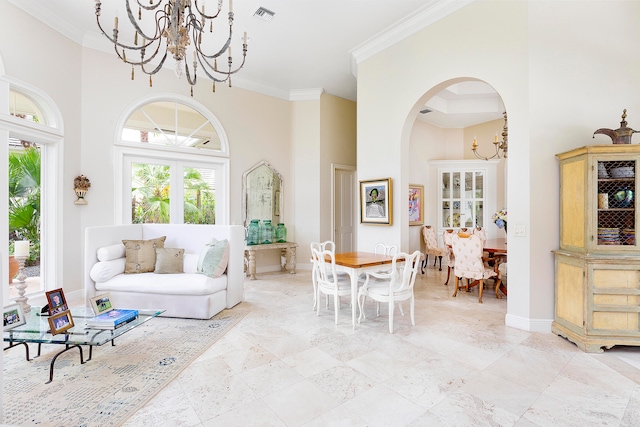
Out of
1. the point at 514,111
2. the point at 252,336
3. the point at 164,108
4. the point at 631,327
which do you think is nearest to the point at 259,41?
the point at 164,108

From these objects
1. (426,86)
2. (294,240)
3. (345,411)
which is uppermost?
(426,86)

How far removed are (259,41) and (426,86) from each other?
8.75 feet

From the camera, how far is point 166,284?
12.3ft

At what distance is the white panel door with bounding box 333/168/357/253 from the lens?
285 inches

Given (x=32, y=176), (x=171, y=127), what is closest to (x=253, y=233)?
(x=171, y=127)

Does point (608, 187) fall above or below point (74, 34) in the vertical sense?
below

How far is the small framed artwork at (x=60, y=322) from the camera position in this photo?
2.39 m

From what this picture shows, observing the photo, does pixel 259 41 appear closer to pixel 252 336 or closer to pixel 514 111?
pixel 514 111

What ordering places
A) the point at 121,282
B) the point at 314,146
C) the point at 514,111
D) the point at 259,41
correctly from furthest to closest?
the point at 314,146 < the point at 259,41 < the point at 121,282 < the point at 514,111

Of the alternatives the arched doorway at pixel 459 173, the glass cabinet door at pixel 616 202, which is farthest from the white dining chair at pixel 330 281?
the arched doorway at pixel 459 173

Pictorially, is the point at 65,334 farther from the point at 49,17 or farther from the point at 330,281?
the point at 49,17

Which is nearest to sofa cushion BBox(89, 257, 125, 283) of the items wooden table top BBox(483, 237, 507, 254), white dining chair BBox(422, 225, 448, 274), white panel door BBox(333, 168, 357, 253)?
white panel door BBox(333, 168, 357, 253)

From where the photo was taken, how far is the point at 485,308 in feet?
13.7

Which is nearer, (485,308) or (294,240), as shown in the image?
(485,308)
